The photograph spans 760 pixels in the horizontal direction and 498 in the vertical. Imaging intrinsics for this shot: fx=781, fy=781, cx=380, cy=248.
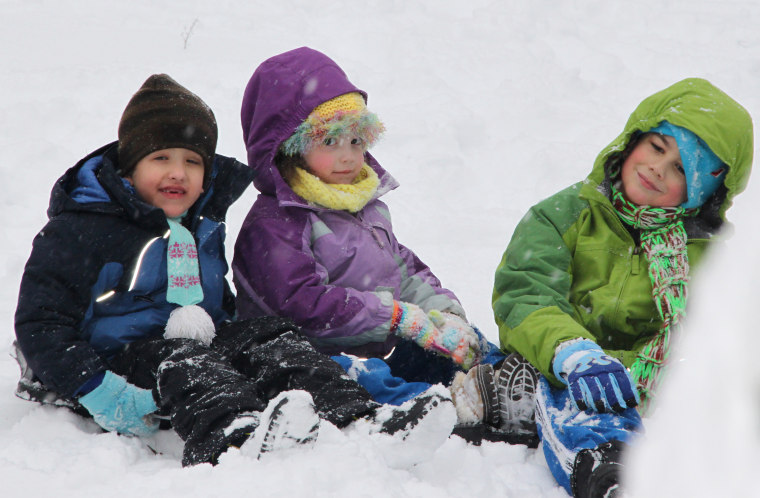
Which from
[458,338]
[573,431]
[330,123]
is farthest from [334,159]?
[573,431]

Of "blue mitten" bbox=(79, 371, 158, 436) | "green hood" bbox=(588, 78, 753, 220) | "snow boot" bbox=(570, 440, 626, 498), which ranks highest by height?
"green hood" bbox=(588, 78, 753, 220)

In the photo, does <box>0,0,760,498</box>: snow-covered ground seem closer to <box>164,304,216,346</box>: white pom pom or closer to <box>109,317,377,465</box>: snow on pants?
<box>109,317,377,465</box>: snow on pants

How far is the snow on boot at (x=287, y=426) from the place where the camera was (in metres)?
2.03

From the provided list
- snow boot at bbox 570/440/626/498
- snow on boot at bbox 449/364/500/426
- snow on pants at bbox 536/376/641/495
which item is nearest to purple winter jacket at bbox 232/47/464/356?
snow on boot at bbox 449/364/500/426

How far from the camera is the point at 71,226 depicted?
8.77 feet

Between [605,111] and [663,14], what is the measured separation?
2.93 m

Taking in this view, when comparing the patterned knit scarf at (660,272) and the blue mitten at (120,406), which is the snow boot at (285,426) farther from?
the patterned knit scarf at (660,272)

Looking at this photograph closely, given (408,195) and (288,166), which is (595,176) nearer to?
(288,166)

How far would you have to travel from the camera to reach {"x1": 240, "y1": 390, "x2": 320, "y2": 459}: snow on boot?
79.9 inches

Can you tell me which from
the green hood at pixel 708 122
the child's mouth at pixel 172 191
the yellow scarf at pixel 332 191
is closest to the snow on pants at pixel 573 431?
the green hood at pixel 708 122

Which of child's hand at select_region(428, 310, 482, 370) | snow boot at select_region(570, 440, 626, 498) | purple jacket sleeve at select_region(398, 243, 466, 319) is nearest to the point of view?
snow boot at select_region(570, 440, 626, 498)

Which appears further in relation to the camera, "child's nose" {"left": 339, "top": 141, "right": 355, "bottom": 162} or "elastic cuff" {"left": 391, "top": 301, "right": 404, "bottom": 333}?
"child's nose" {"left": 339, "top": 141, "right": 355, "bottom": 162}

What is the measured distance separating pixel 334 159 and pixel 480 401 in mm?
1148

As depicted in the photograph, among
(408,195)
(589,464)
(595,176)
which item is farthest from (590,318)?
(408,195)
